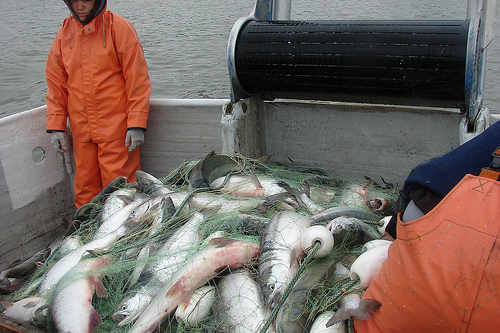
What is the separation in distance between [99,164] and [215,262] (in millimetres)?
2608

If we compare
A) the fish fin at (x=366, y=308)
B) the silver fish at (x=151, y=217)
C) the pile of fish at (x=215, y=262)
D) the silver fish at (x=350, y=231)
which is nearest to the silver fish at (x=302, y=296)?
the pile of fish at (x=215, y=262)

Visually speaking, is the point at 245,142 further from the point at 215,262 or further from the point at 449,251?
the point at 449,251

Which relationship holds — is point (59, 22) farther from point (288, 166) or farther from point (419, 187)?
point (419, 187)

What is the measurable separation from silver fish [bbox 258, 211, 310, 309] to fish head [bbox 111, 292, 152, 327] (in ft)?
2.30

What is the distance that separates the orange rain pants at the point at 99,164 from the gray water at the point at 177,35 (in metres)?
5.86

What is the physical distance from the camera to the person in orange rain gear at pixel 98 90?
4539 mm

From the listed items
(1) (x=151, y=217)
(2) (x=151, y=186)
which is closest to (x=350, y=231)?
(1) (x=151, y=217)

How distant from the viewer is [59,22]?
14.8 metres

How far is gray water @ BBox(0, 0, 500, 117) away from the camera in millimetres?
10914

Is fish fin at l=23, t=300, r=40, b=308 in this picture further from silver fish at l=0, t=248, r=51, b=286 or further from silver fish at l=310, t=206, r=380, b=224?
silver fish at l=310, t=206, r=380, b=224

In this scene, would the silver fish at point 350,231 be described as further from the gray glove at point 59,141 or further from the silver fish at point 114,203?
the gray glove at point 59,141

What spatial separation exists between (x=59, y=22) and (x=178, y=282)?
14.6m

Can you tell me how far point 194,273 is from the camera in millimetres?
2666

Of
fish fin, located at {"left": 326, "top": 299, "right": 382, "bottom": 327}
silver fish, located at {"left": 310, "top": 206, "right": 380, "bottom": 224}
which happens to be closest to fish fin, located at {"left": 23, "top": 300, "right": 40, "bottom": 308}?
silver fish, located at {"left": 310, "top": 206, "right": 380, "bottom": 224}
